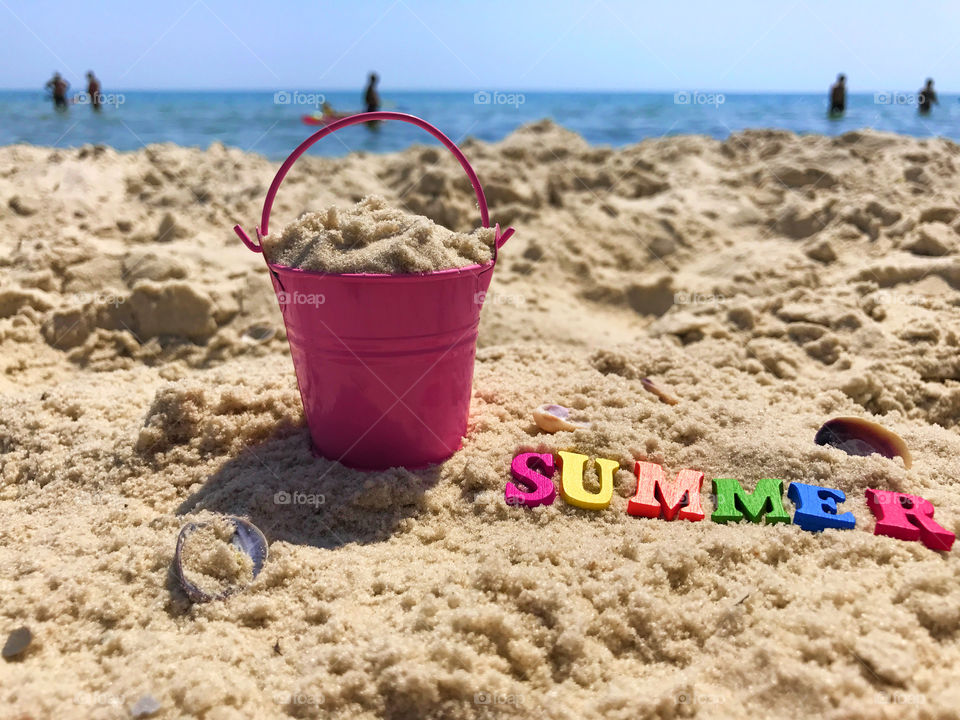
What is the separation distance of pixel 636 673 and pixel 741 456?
920mm

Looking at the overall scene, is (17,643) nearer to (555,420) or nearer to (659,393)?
(555,420)

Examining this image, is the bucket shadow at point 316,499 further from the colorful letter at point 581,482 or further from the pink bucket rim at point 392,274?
the pink bucket rim at point 392,274

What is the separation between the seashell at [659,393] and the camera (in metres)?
2.50

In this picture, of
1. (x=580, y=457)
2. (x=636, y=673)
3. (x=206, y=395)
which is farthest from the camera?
(x=206, y=395)

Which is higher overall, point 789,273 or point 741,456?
point 789,273

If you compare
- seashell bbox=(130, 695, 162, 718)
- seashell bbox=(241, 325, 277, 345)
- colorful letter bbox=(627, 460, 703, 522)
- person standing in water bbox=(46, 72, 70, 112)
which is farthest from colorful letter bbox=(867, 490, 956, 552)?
person standing in water bbox=(46, 72, 70, 112)

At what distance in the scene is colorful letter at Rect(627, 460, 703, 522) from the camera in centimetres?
184

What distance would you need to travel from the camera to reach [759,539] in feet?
5.41

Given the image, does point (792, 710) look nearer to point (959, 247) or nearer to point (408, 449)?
point (408, 449)

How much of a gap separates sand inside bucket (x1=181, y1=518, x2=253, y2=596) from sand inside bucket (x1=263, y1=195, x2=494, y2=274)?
76 cm

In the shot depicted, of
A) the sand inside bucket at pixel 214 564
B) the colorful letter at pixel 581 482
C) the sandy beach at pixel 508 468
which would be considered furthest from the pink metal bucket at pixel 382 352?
the sand inside bucket at pixel 214 564

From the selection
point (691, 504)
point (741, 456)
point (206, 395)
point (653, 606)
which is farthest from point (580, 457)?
point (206, 395)

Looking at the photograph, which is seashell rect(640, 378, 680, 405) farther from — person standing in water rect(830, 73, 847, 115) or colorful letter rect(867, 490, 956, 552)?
person standing in water rect(830, 73, 847, 115)

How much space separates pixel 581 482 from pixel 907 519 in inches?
31.4
